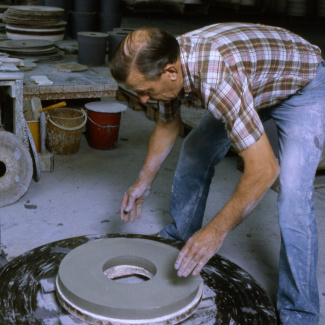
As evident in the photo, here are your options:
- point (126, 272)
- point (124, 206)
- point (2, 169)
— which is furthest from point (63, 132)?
point (126, 272)

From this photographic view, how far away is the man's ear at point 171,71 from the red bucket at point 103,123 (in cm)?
235

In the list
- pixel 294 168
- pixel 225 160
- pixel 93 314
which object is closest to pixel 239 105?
pixel 294 168

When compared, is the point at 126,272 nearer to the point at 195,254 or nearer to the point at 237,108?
the point at 195,254

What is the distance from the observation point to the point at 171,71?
1703 mm

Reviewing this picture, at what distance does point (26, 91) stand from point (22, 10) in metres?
2.14

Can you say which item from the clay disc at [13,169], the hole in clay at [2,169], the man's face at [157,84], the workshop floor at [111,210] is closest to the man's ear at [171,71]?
the man's face at [157,84]

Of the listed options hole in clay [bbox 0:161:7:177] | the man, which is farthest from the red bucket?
the man

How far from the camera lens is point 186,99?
189cm

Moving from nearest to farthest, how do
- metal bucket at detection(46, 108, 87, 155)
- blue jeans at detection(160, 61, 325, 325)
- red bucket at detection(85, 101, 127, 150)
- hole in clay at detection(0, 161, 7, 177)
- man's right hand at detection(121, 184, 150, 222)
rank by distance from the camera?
blue jeans at detection(160, 61, 325, 325), man's right hand at detection(121, 184, 150, 222), hole in clay at detection(0, 161, 7, 177), metal bucket at detection(46, 108, 87, 155), red bucket at detection(85, 101, 127, 150)

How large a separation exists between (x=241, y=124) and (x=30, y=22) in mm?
4590

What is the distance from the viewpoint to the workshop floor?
2744 millimetres

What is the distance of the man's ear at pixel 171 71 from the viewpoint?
1682mm

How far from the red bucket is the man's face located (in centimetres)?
228

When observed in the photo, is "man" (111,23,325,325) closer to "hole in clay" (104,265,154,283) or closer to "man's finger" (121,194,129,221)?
"man's finger" (121,194,129,221)
